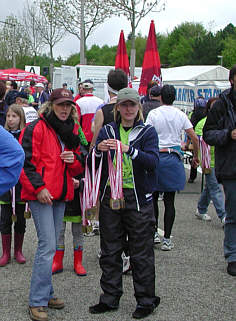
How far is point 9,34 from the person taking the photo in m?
57.4

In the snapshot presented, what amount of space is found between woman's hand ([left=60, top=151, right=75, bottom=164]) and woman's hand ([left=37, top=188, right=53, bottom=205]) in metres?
0.33

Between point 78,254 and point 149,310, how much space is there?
1278 millimetres

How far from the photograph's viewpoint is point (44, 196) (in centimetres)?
381

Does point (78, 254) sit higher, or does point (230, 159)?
point (230, 159)

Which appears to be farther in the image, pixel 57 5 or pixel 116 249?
pixel 57 5

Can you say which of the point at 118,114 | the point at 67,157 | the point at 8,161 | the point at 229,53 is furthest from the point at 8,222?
the point at 229,53

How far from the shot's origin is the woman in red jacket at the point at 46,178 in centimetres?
387

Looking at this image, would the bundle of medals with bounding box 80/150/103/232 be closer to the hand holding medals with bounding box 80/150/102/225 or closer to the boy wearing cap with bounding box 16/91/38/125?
the hand holding medals with bounding box 80/150/102/225

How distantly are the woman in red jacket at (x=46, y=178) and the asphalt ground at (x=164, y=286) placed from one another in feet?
1.06

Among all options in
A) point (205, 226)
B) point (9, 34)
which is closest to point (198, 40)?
point (9, 34)

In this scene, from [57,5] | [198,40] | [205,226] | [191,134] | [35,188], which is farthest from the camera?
[198,40]

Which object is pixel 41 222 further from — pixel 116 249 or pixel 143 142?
pixel 143 142

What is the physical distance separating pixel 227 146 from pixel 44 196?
2101mm

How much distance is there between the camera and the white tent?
13.7 meters
